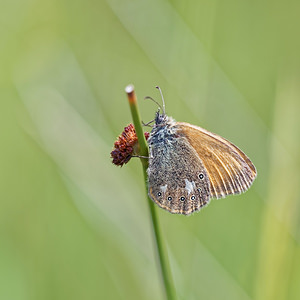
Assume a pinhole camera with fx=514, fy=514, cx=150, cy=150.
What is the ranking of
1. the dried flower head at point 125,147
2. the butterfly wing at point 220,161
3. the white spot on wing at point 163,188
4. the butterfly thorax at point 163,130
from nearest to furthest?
the dried flower head at point 125,147, the white spot on wing at point 163,188, the butterfly wing at point 220,161, the butterfly thorax at point 163,130

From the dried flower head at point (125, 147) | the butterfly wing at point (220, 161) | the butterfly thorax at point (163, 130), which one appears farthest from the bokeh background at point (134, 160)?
the dried flower head at point (125, 147)

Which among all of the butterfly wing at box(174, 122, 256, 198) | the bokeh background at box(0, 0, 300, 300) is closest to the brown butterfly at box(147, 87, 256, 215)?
the butterfly wing at box(174, 122, 256, 198)

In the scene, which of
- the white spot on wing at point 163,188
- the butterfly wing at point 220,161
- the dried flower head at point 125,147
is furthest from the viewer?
the butterfly wing at point 220,161

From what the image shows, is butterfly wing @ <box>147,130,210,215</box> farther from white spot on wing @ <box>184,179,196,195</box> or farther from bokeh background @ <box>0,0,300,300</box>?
bokeh background @ <box>0,0,300,300</box>

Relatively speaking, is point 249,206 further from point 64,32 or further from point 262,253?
point 64,32

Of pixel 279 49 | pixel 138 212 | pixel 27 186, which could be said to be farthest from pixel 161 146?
pixel 279 49

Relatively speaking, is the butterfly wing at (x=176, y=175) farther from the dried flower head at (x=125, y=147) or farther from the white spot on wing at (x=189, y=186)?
the dried flower head at (x=125, y=147)
